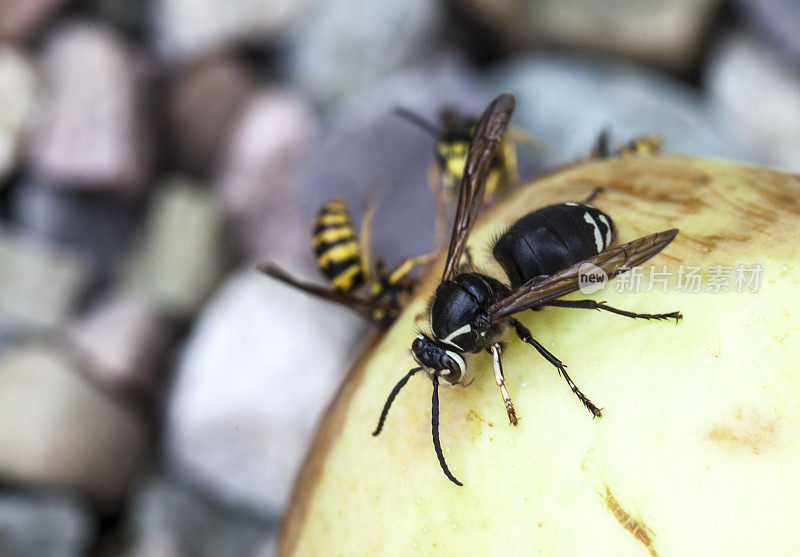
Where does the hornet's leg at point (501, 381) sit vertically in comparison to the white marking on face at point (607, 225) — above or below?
below

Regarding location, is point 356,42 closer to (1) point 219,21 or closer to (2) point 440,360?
(1) point 219,21

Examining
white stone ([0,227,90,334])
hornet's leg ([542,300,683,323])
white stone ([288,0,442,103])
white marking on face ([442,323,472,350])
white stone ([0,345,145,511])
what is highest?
hornet's leg ([542,300,683,323])

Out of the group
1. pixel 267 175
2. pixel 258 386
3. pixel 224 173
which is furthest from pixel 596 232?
pixel 224 173

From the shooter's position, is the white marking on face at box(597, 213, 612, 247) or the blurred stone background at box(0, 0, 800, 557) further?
the blurred stone background at box(0, 0, 800, 557)

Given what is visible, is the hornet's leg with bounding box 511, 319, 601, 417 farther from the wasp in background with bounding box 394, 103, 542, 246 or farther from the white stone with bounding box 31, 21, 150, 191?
the white stone with bounding box 31, 21, 150, 191

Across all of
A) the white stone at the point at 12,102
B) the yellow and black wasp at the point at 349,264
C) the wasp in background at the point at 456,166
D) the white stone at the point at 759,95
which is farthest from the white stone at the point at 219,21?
the yellow and black wasp at the point at 349,264

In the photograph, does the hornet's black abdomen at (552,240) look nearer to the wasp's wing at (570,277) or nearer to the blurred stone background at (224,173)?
the wasp's wing at (570,277)

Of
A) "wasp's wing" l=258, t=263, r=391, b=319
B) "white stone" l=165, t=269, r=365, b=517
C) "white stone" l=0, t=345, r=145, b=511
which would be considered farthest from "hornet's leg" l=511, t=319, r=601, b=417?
"white stone" l=0, t=345, r=145, b=511
